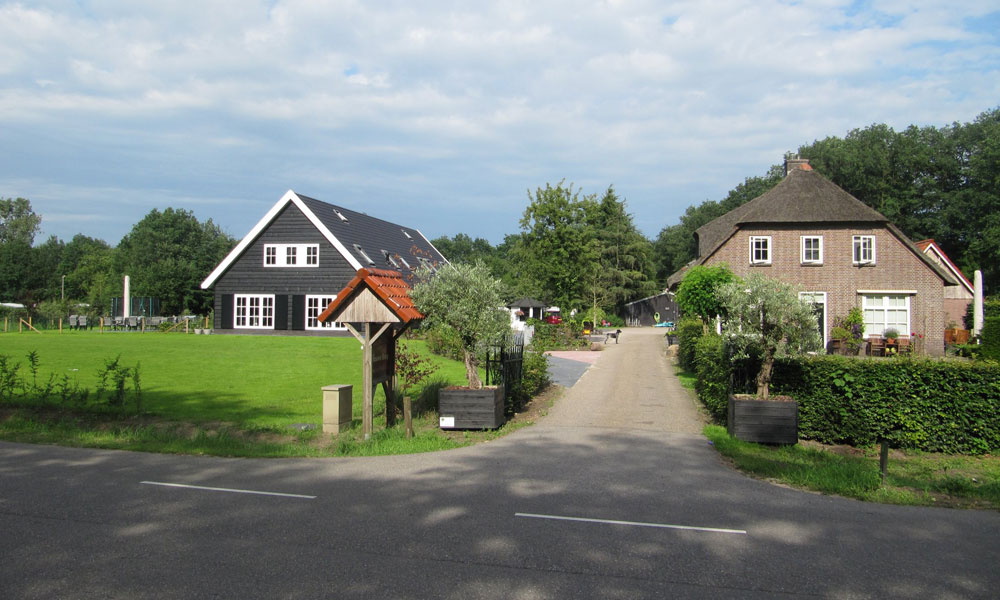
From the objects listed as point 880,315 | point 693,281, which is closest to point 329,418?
point 693,281

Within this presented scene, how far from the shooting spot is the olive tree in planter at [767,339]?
11.2 m

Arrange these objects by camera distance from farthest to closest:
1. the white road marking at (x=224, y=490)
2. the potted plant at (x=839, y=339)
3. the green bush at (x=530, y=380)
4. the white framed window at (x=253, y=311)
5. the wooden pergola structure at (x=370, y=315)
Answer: the white framed window at (x=253, y=311)
the potted plant at (x=839, y=339)
the green bush at (x=530, y=380)
the wooden pergola structure at (x=370, y=315)
the white road marking at (x=224, y=490)

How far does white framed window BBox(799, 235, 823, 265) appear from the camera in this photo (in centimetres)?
3038

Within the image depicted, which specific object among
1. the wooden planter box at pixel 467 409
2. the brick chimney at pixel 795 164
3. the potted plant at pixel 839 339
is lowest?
the wooden planter box at pixel 467 409

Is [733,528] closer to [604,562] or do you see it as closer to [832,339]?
[604,562]

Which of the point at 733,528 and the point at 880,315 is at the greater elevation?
the point at 880,315

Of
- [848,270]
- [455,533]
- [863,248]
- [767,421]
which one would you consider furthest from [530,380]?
[863,248]

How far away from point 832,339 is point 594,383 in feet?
49.6

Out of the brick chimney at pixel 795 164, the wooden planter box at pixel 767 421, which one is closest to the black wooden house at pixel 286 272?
the brick chimney at pixel 795 164

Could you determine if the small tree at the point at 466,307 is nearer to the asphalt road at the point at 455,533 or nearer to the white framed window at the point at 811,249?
the asphalt road at the point at 455,533

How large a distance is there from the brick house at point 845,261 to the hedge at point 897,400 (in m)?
18.9

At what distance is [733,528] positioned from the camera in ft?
21.1

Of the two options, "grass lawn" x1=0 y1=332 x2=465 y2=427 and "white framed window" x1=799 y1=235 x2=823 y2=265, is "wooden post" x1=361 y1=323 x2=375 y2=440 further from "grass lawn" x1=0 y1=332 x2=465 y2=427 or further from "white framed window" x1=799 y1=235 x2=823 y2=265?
"white framed window" x1=799 y1=235 x2=823 y2=265

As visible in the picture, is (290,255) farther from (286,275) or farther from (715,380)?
(715,380)
